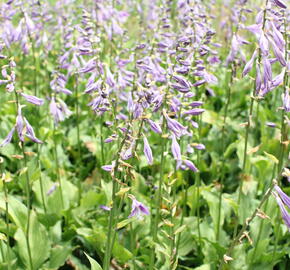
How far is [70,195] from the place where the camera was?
16.3 ft

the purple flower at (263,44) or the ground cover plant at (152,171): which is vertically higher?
the purple flower at (263,44)

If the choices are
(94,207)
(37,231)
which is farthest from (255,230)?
(37,231)

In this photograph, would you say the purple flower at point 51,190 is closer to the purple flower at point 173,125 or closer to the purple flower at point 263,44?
the purple flower at point 173,125

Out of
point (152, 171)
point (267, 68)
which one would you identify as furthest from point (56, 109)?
point (267, 68)

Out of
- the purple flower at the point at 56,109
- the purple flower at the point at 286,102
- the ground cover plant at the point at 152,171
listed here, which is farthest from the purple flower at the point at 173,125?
the purple flower at the point at 56,109

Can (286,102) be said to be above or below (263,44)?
below

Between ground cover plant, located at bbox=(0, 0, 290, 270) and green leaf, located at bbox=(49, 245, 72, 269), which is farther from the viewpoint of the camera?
green leaf, located at bbox=(49, 245, 72, 269)

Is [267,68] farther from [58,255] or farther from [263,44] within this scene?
[58,255]

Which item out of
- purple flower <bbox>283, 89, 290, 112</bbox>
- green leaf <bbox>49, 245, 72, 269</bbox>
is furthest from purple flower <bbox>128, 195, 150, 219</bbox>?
green leaf <bbox>49, 245, 72, 269</bbox>

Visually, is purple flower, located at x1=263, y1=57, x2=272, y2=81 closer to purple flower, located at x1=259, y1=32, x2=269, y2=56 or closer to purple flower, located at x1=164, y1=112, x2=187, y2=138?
purple flower, located at x1=259, y1=32, x2=269, y2=56

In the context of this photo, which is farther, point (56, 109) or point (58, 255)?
point (56, 109)

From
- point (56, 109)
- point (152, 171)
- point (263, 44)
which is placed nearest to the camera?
point (263, 44)

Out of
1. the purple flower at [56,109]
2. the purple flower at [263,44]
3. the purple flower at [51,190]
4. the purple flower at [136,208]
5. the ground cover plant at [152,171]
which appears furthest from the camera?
the purple flower at [51,190]

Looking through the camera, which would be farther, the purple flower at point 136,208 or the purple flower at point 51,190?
the purple flower at point 51,190
